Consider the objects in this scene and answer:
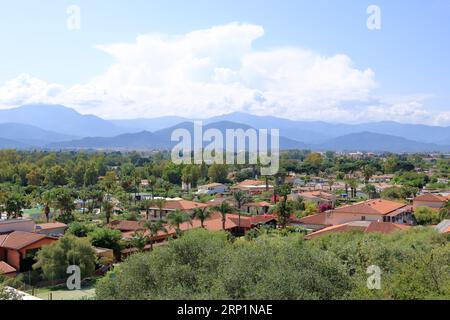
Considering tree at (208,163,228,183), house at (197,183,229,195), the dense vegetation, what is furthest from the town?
tree at (208,163,228,183)

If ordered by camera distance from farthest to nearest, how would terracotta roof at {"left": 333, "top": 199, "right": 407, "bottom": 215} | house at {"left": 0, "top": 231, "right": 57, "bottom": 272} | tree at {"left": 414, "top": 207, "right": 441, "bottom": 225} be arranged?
tree at {"left": 414, "top": 207, "right": 441, "bottom": 225}
terracotta roof at {"left": 333, "top": 199, "right": 407, "bottom": 215}
house at {"left": 0, "top": 231, "right": 57, "bottom": 272}

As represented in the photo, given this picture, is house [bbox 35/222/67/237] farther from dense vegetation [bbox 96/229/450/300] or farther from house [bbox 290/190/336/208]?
house [bbox 290/190/336/208]

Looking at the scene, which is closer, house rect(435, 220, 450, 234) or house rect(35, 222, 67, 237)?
house rect(435, 220, 450, 234)

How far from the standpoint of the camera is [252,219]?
3919 cm

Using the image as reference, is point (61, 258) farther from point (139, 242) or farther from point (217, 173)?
point (217, 173)

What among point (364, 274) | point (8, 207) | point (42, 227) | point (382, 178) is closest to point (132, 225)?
point (42, 227)

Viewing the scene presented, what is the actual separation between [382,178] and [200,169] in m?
31.6

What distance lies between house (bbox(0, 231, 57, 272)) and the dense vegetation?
12739mm

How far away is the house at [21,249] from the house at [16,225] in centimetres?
316

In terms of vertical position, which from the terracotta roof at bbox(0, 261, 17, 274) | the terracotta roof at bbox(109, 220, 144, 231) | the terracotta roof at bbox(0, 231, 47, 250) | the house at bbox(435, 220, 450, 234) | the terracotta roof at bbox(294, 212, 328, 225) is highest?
the house at bbox(435, 220, 450, 234)

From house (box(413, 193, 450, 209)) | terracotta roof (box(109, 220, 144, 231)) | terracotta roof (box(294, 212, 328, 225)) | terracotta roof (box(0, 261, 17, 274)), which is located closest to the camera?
terracotta roof (box(0, 261, 17, 274))

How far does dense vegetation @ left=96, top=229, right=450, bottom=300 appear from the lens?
1212 centimetres

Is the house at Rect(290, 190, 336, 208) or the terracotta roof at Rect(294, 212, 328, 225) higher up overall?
the house at Rect(290, 190, 336, 208)

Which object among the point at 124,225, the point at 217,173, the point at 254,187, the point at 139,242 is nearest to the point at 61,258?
the point at 139,242
